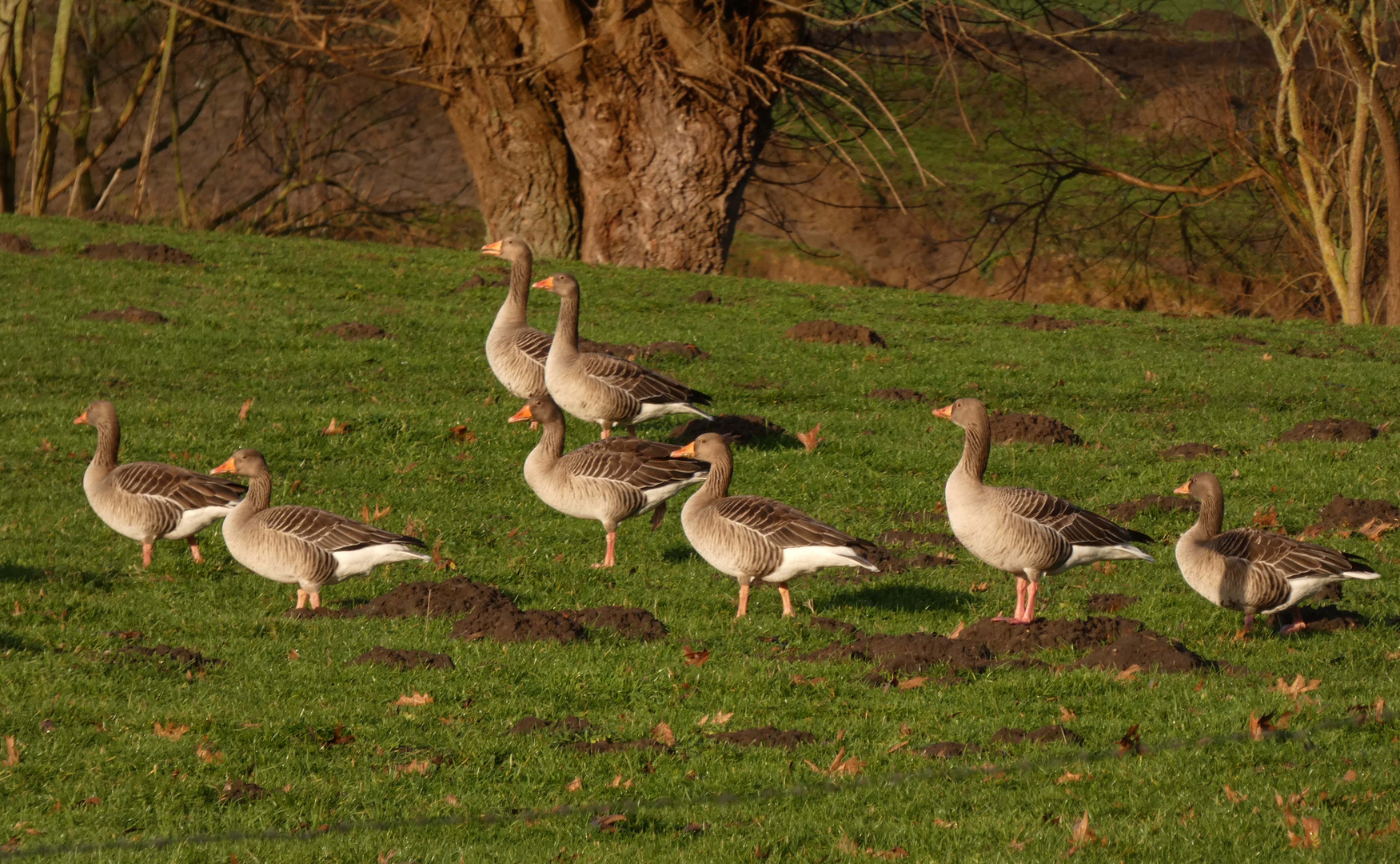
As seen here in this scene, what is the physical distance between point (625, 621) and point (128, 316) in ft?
53.8

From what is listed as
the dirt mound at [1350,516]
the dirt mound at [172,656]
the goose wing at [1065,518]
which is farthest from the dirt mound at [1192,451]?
the dirt mound at [172,656]

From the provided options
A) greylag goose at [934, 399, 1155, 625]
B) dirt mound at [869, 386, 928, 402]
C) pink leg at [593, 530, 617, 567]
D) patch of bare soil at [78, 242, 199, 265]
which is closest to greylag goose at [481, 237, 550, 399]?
pink leg at [593, 530, 617, 567]

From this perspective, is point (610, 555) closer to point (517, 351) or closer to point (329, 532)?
point (329, 532)

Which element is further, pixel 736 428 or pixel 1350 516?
pixel 736 428

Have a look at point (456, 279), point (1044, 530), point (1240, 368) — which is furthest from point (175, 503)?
point (1240, 368)

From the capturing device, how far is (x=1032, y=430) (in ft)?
68.0

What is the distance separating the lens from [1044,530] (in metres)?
12.5

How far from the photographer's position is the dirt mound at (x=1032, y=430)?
20.6 meters

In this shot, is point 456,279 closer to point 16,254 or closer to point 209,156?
point 16,254

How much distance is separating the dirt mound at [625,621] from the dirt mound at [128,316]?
15422mm

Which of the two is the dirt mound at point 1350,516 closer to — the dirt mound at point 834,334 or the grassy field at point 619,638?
the grassy field at point 619,638

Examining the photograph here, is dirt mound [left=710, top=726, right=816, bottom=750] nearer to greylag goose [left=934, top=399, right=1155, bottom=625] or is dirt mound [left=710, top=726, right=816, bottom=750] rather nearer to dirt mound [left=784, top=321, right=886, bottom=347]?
greylag goose [left=934, top=399, right=1155, bottom=625]

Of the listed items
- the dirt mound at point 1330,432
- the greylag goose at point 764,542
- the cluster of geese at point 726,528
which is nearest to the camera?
the cluster of geese at point 726,528

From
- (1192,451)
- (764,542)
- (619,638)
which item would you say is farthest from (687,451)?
(1192,451)
